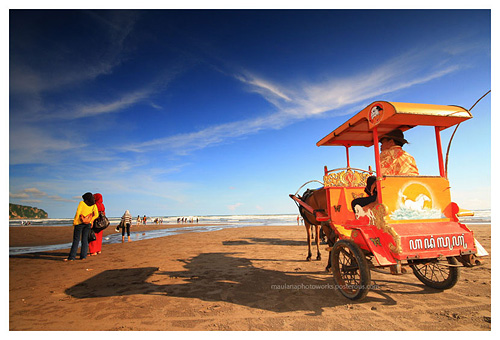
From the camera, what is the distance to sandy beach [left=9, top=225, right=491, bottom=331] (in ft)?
9.95

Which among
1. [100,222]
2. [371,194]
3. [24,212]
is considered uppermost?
[371,194]

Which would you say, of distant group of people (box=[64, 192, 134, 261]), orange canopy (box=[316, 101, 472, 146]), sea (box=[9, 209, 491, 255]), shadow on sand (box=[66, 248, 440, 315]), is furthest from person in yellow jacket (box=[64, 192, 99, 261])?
orange canopy (box=[316, 101, 472, 146])

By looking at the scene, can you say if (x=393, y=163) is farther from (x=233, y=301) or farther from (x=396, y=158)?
(x=233, y=301)

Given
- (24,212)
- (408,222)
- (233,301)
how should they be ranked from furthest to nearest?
(24,212) → (233,301) → (408,222)

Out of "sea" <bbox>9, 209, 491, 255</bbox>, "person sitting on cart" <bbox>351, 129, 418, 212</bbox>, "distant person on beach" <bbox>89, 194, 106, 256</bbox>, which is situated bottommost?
"sea" <bbox>9, 209, 491, 255</bbox>

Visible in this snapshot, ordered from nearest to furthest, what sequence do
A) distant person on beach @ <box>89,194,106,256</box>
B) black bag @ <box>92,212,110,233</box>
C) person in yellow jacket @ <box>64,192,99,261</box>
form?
1. person in yellow jacket @ <box>64,192,99,261</box>
2. black bag @ <box>92,212,110,233</box>
3. distant person on beach @ <box>89,194,106,256</box>

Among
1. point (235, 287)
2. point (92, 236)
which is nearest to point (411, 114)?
point (235, 287)

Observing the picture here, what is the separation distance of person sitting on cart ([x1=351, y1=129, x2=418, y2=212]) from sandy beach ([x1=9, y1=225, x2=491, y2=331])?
176cm

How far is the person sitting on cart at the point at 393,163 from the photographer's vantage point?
12.8ft

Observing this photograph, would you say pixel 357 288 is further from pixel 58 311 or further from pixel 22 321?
pixel 22 321

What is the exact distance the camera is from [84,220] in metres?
7.66

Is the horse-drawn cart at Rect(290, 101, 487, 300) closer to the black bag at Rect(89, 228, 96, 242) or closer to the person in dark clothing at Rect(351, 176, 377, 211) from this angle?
the person in dark clothing at Rect(351, 176, 377, 211)

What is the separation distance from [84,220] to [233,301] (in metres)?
6.68

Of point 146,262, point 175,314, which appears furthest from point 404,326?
point 146,262
